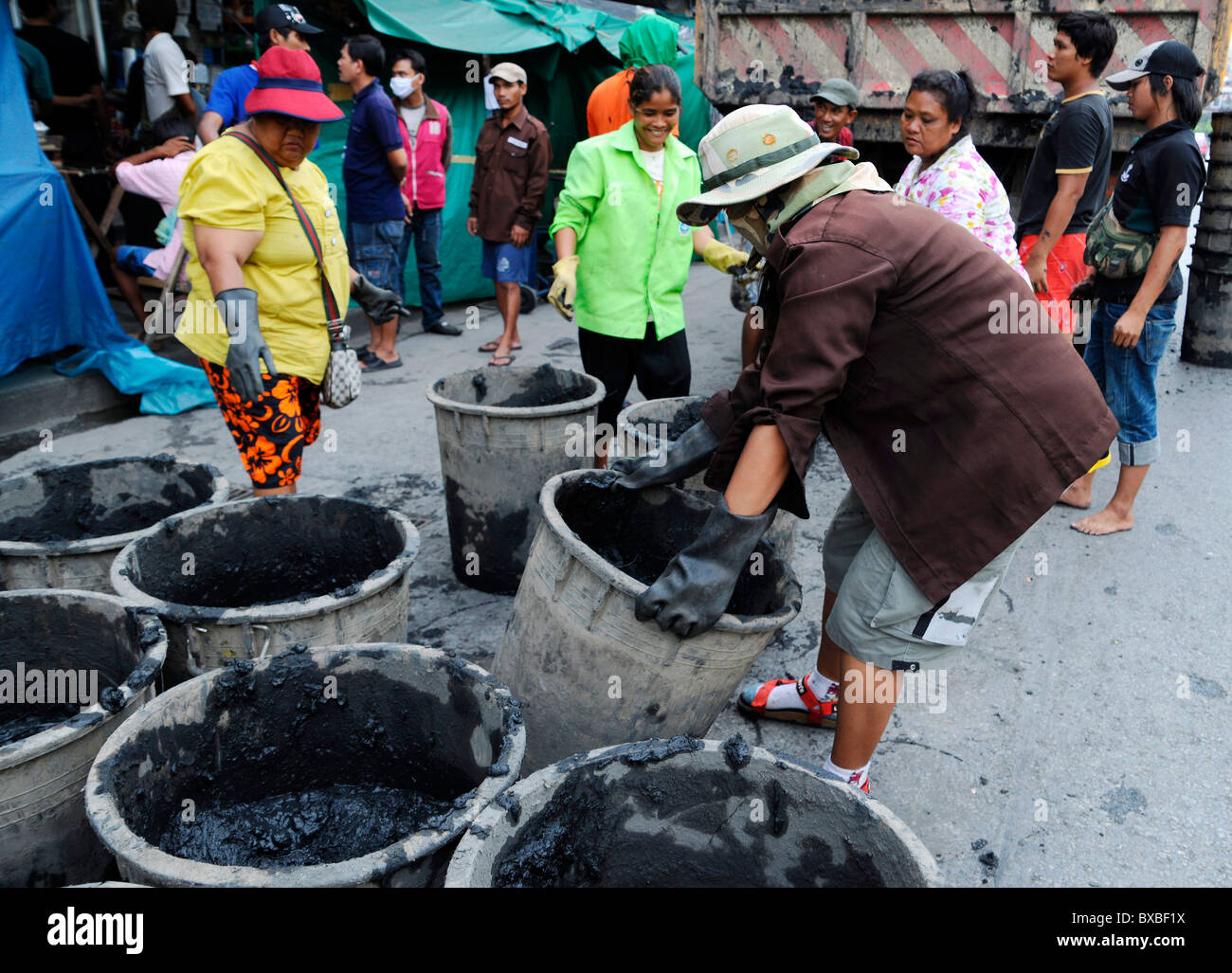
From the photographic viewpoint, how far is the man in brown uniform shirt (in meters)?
7.00

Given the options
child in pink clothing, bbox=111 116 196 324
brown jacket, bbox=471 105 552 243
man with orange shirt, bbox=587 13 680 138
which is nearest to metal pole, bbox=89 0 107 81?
child in pink clothing, bbox=111 116 196 324

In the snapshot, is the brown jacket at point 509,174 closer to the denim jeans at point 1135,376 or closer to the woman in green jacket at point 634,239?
the woman in green jacket at point 634,239

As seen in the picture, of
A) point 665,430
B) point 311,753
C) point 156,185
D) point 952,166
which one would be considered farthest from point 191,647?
point 156,185

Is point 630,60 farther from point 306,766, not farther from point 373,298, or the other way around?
point 306,766

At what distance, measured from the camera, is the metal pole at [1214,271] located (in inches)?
265

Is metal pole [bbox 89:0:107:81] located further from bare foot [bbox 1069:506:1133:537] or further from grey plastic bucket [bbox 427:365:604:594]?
bare foot [bbox 1069:506:1133:537]

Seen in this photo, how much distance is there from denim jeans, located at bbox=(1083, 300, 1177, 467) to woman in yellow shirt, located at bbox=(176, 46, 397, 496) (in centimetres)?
350

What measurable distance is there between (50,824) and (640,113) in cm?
324

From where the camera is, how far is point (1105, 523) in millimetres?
4570

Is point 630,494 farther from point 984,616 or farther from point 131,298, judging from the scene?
point 131,298

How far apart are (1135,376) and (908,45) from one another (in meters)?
2.64

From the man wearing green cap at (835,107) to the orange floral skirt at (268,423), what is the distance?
11.8ft

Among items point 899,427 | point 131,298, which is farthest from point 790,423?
point 131,298

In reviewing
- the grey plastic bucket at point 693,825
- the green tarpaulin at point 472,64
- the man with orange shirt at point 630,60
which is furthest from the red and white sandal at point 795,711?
the green tarpaulin at point 472,64
